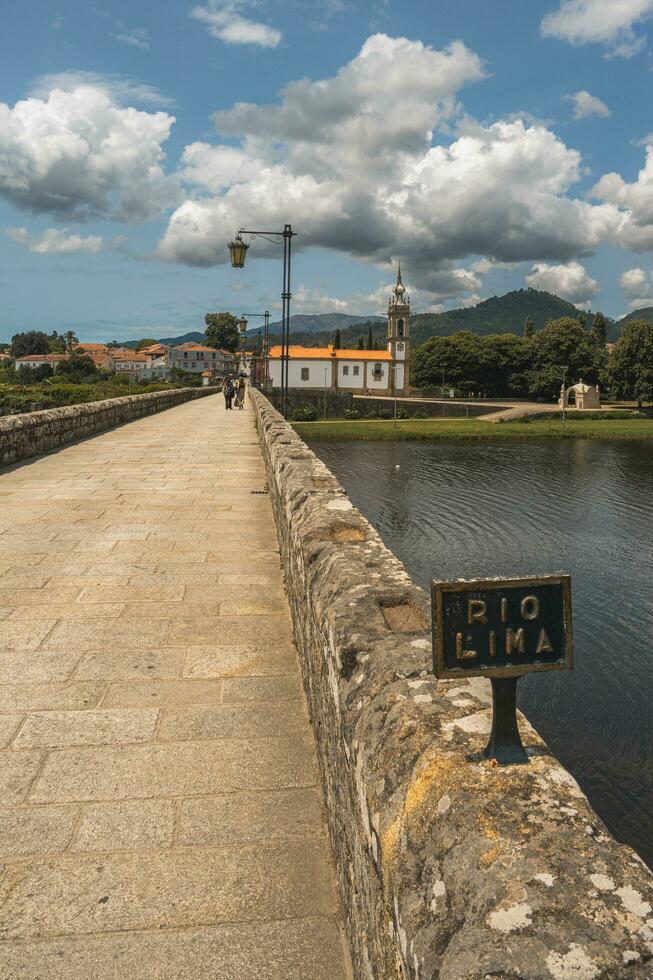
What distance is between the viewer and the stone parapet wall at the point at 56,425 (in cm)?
1153

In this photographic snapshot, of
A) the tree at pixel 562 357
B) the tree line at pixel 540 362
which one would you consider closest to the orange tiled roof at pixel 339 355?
the tree line at pixel 540 362

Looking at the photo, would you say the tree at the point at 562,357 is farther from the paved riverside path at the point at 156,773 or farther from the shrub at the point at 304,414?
the paved riverside path at the point at 156,773

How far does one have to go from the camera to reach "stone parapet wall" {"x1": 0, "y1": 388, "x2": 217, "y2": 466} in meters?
11.5

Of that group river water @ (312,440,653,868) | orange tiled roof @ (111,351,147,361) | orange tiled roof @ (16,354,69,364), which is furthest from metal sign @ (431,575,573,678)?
orange tiled roof @ (111,351,147,361)

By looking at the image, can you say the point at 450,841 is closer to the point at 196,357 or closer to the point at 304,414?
the point at 304,414

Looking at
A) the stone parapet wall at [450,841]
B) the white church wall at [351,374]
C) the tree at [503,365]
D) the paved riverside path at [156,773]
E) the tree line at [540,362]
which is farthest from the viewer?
the white church wall at [351,374]

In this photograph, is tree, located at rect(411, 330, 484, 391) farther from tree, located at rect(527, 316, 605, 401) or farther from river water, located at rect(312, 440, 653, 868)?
river water, located at rect(312, 440, 653, 868)

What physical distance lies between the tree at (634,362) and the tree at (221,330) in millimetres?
76401

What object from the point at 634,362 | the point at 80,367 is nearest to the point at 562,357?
the point at 634,362

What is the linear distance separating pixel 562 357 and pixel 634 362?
379 inches

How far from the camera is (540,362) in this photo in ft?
269

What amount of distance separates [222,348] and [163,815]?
138633 millimetres

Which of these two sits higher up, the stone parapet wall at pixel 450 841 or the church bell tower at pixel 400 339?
the church bell tower at pixel 400 339

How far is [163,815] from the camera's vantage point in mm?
2816
